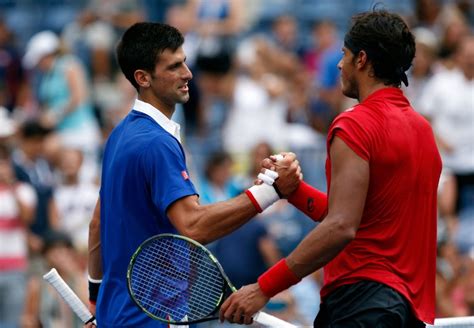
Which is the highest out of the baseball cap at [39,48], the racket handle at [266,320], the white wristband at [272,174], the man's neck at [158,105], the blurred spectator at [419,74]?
the man's neck at [158,105]

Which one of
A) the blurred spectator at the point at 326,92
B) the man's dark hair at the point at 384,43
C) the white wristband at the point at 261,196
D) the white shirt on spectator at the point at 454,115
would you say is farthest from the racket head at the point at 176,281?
the blurred spectator at the point at 326,92

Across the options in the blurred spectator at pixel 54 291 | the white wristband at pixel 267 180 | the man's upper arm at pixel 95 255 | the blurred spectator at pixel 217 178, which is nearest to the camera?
the white wristband at pixel 267 180

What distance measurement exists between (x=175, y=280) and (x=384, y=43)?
1400mm

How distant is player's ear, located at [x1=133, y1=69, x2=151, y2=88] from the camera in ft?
18.8

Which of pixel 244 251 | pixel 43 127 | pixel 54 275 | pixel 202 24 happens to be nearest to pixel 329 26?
pixel 202 24

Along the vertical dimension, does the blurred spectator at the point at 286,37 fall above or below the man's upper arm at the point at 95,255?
below

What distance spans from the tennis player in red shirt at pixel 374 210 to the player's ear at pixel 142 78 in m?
0.95

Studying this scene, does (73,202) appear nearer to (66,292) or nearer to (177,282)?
(66,292)

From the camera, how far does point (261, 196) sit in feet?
18.0

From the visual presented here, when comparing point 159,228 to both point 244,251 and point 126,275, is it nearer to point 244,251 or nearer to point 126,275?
point 126,275

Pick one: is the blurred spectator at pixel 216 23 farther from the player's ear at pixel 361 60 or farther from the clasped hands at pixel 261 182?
the player's ear at pixel 361 60

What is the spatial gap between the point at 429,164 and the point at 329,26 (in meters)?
9.19

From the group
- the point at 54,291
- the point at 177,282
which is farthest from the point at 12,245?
the point at 177,282

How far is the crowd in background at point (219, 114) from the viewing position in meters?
10.4
